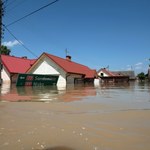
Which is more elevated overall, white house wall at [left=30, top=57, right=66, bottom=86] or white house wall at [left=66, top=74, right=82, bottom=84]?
white house wall at [left=30, top=57, right=66, bottom=86]

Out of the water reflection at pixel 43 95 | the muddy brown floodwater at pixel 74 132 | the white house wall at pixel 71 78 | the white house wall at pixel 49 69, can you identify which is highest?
the white house wall at pixel 49 69

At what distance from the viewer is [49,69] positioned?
37.7 metres

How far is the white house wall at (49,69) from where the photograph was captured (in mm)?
36250

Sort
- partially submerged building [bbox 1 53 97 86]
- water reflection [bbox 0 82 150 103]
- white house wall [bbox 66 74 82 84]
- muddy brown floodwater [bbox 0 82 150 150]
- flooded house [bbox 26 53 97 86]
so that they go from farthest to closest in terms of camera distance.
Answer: white house wall [bbox 66 74 82 84]
partially submerged building [bbox 1 53 97 86]
flooded house [bbox 26 53 97 86]
water reflection [bbox 0 82 150 103]
muddy brown floodwater [bbox 0 82 150 150]

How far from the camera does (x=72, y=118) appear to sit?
19.8 ft

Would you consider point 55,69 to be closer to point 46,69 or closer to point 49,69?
point 49,69

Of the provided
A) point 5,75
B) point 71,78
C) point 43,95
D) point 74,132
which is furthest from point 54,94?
point 5,75

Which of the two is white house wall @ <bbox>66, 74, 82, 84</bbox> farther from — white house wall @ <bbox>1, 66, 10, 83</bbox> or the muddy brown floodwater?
the muddy brown floodwater

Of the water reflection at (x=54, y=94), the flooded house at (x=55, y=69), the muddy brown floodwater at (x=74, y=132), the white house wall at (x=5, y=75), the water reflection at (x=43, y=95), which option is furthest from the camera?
the white house wall at (x=5, y=75)

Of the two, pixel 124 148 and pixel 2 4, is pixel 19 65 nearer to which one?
pixel 2 4

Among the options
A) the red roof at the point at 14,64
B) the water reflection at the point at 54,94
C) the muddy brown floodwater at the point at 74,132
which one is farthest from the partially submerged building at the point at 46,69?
the muddy brown floodwater at the point at 74,132

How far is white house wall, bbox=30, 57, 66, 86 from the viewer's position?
119 ft

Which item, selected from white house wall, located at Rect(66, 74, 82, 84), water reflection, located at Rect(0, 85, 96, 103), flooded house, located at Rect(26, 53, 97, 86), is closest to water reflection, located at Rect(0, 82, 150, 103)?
water reflection, located at Rect(0, 85, 96, 103)

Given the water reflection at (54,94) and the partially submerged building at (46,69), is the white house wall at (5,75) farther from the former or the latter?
the water reflection at (54,94)
